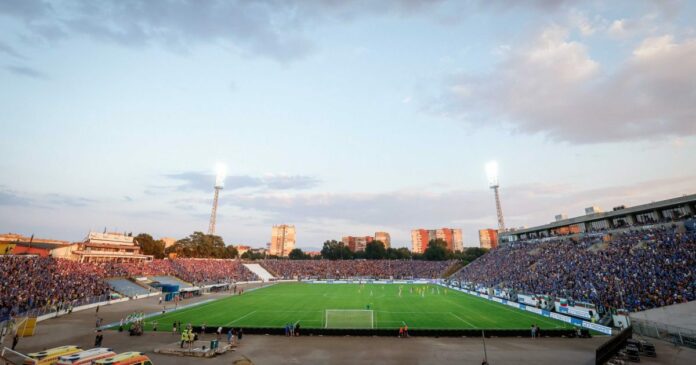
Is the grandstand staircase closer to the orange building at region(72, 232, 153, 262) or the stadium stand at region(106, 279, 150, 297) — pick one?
the orange building at region(72, 232, 153, 262)

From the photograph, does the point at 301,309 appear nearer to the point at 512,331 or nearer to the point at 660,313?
the point at 512,331

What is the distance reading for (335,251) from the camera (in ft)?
445

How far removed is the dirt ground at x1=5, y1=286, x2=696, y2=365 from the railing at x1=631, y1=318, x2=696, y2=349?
1070 mm

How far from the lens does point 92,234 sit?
65938 millimetres

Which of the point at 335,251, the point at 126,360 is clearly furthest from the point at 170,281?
the point at 335,251

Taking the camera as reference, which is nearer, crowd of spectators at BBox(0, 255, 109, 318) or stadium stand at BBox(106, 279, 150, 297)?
crowd of spectators at BBox(0, 255, 109, 318)

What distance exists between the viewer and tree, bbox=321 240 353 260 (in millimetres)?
134500

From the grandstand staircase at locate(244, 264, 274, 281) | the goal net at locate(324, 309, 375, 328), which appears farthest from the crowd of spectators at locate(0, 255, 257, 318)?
the grandstand staircase at locate(244, 264, 274, 281)

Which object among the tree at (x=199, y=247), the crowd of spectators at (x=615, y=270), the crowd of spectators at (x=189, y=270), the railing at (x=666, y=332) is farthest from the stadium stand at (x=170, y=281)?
the railing at (x=666, y=332)

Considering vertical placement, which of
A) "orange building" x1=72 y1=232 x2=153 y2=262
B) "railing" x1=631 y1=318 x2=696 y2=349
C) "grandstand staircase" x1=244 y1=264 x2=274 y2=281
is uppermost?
"orange building" x1=72 y1=232 x2=153 y2=262

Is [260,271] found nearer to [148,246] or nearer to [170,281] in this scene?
[170,281]

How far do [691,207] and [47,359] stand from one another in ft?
207

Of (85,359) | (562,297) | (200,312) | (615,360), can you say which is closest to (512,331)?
(615,360)

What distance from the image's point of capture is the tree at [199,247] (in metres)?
106
